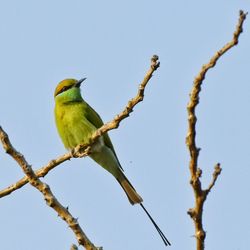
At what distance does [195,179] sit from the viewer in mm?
1358

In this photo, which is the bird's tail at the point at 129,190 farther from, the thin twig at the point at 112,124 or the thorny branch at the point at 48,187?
the thorny branch at the point at 48,187

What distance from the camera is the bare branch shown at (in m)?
1.71

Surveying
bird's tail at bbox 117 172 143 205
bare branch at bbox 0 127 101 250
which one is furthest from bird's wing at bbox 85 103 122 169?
bare branch at bbox 0 127 101 250

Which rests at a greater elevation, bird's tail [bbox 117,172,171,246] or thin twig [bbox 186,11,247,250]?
bird's tail [bbox 117,172,171,246]

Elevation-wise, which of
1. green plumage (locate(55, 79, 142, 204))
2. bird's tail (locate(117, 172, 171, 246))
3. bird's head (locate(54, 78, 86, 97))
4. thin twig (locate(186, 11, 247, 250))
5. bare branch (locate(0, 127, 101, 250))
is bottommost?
thin twig (locate(186, 11, 247, 250))

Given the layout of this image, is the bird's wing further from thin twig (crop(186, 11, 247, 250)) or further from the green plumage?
thin twig (crop(186, 11, 247, 250))

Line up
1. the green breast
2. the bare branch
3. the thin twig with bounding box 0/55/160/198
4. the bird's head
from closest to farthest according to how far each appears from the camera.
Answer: the bare branch → the thin twig with bounding box 0/55/160/198 → the green breast → the bird's head

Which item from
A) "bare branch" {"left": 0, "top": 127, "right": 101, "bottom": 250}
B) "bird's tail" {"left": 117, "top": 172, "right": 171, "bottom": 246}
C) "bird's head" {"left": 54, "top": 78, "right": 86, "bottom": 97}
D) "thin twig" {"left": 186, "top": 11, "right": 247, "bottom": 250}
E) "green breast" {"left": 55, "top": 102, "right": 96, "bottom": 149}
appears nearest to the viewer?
"thin twig" {"left": 186, "top": 11, "right": 247, "bottom": 250}

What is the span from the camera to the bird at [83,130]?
4.25 m

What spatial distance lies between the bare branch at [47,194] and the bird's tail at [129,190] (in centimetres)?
169

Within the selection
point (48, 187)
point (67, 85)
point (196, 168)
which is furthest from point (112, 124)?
point (67, 85)

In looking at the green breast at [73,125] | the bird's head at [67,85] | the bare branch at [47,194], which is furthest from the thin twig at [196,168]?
the bird's head at [67,85]

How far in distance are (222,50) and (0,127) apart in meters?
0.97

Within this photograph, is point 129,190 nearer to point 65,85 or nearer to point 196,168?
point 65,85
